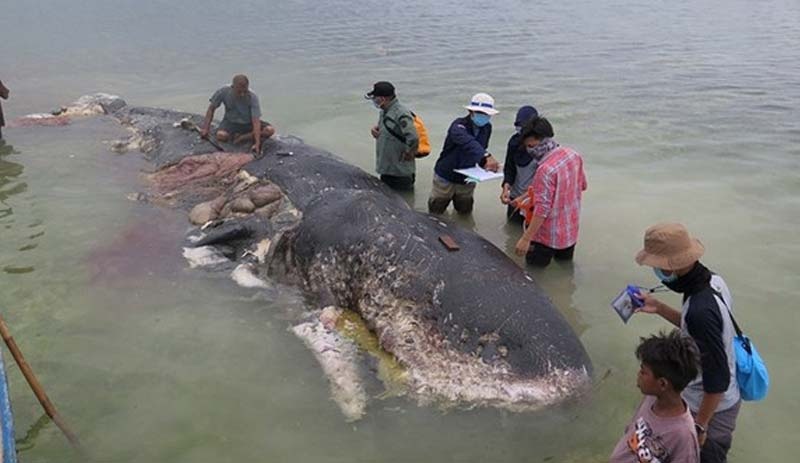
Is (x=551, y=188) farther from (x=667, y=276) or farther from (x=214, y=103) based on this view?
(x=214, y=103)

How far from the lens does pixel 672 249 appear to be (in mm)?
3852

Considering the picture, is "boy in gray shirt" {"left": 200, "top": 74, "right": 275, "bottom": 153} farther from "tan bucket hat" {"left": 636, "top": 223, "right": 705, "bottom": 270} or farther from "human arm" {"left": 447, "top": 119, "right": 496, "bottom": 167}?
"tan bucket hat" {"left": 636, "top": 223, "right": 705, "bottom": 270}

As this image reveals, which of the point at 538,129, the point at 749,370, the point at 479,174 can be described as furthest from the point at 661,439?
the point at 479,174

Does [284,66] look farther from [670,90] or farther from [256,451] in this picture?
[256,451]

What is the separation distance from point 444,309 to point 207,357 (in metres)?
2.33

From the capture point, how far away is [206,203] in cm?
927

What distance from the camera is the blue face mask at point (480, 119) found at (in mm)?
8024

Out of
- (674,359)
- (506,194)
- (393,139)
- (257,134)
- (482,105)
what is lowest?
(257,134)

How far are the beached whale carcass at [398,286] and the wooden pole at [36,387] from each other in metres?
2.05

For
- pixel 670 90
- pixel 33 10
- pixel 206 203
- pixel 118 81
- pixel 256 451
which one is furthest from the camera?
pixel 33 10

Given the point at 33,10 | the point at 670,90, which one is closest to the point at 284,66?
the point at 670,90

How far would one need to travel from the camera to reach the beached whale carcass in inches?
206

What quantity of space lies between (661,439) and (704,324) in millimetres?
676

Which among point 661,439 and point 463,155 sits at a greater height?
point 463,155
